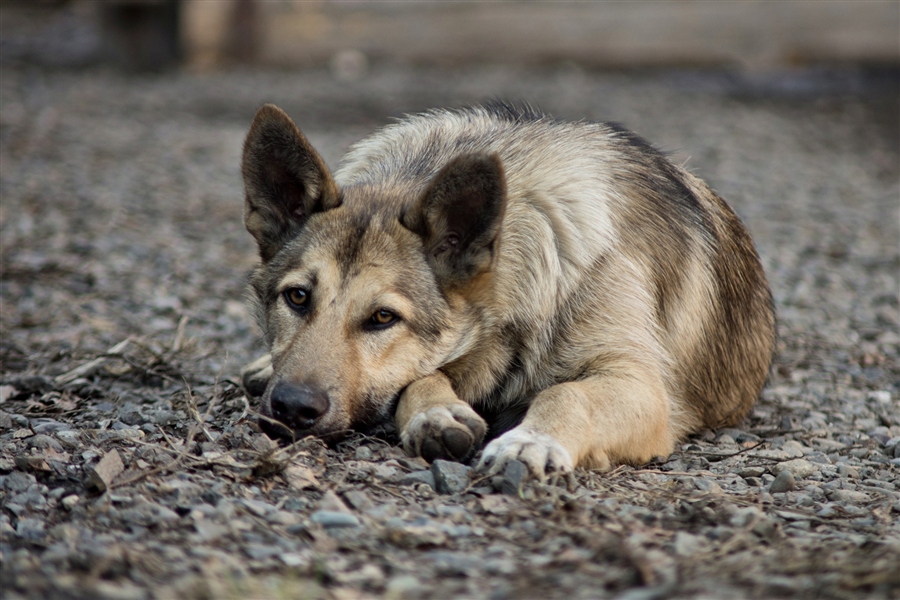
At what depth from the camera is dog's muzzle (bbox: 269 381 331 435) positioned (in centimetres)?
341

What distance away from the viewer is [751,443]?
14.4ft

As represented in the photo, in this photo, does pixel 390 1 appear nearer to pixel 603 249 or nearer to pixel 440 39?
pixel 440 39

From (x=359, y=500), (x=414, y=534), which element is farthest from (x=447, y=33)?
(x=414, y=534)

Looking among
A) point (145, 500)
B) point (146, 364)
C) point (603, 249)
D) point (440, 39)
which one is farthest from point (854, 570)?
point (440, 39)

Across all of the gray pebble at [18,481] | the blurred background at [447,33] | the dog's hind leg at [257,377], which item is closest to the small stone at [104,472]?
the gray pebble at [18,481]

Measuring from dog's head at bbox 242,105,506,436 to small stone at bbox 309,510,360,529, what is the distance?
1.91 feet

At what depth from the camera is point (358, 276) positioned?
369 centimetres

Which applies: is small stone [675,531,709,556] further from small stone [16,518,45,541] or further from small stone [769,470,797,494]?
small stone [16,518,45,541]

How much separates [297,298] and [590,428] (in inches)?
51.3

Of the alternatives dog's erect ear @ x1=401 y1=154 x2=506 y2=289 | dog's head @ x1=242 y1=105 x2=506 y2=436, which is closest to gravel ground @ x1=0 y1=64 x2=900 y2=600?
dog's head @ x1=242 y1=105 x2=506 y2=436

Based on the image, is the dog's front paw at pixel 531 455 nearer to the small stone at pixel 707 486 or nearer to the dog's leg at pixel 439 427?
the dog's leg at pixel 439 427

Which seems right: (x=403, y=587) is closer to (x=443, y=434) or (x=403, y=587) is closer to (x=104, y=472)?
(x=443, y=434)

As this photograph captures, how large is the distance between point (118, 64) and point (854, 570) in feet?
45.5

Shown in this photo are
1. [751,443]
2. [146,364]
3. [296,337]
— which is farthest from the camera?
[146,364]
